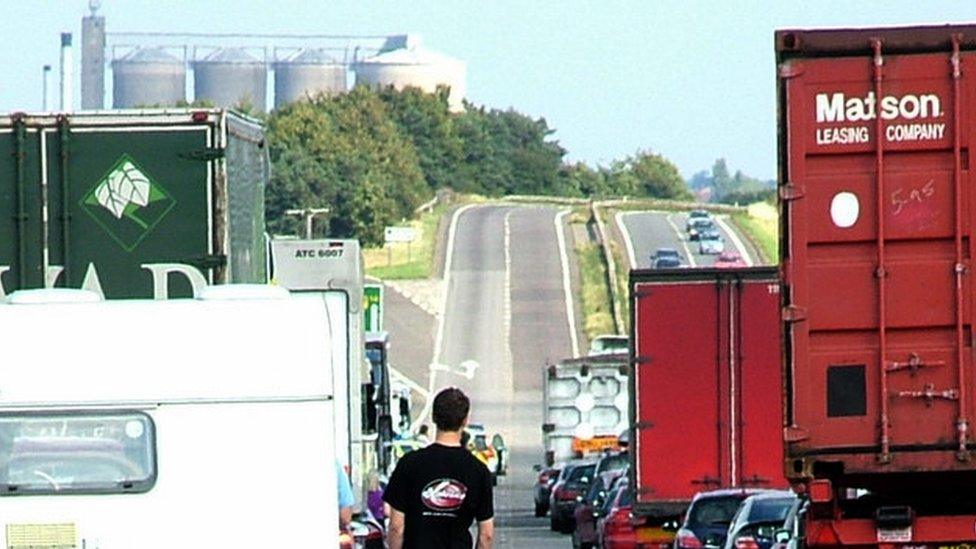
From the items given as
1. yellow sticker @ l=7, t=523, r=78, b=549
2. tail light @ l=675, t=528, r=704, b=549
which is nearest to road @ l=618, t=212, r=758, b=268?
tail light @ l=675, t=528, r=704, b=549

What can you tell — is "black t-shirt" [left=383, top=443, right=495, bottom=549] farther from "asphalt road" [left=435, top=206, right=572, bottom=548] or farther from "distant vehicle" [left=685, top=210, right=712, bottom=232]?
"distant vehicle" [left=685, top=210, right=712, bottom=232]

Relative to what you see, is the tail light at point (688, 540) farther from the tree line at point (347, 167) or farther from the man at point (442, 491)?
the tree line at point (347, 167)

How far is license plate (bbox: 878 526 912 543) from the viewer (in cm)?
1625

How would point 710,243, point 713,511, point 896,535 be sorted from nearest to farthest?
point 896,535 → point 713,511 → point 710,243

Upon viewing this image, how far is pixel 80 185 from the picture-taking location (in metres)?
18.8

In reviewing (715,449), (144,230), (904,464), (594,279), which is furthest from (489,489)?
(594,279)

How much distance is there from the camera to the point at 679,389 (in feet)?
95.5

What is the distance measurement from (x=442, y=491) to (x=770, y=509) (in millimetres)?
10428

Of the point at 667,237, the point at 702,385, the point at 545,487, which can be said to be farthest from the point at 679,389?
the point at 667,237

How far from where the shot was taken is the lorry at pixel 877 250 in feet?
52.4

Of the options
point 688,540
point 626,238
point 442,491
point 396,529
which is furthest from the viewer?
point 626,238

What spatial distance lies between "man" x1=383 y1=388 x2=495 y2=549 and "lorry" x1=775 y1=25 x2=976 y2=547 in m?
3.45

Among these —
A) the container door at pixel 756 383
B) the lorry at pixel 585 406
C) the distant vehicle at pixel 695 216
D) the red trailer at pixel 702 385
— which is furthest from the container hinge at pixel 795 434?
the distant vehicle at pixel 695 216

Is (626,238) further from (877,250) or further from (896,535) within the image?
(877,250)
